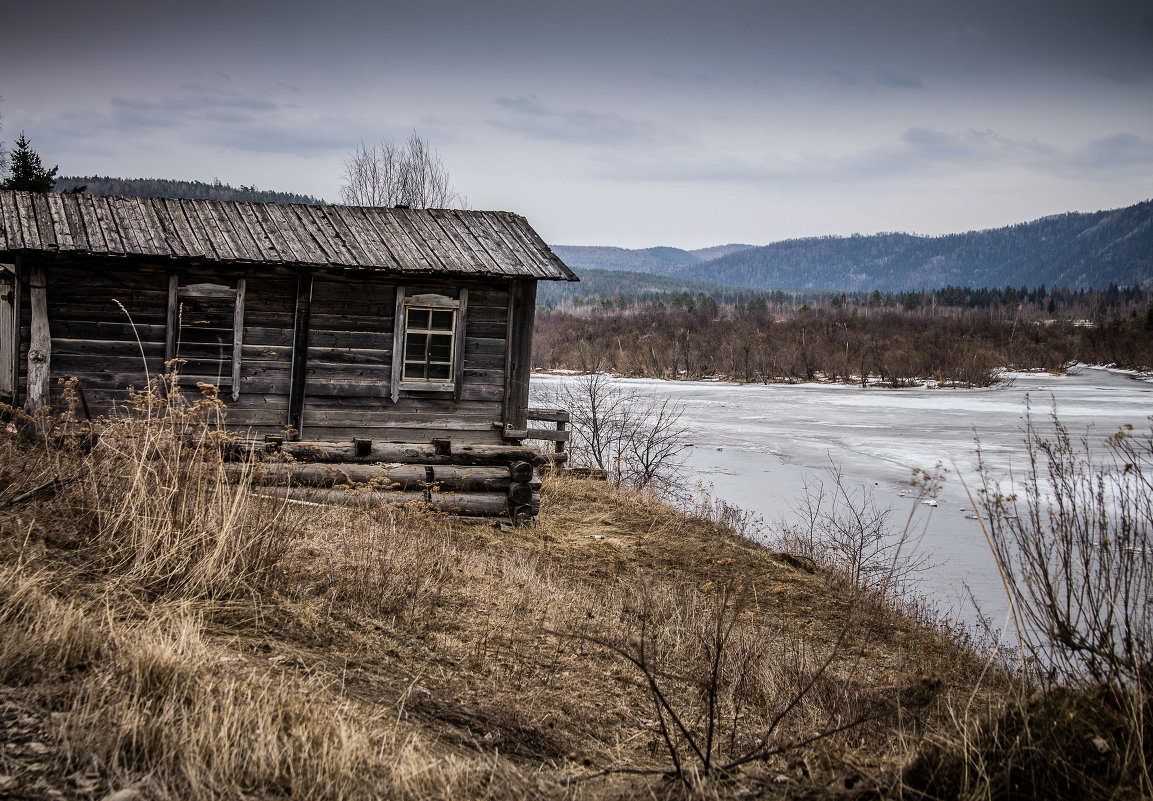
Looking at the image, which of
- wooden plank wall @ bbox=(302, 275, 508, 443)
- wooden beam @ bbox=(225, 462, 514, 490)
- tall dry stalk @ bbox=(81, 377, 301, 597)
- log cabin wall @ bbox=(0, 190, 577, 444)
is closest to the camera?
tall dry stalk @ bbox=(81, 377, 301, 597)

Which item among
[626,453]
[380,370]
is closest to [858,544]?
[380,370]

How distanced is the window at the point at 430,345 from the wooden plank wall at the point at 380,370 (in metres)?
0.12

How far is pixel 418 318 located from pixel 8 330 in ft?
19.9

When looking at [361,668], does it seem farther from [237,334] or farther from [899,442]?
[899,442]

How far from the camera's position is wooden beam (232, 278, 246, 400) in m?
10.8

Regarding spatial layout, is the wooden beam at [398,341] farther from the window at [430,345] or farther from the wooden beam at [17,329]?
the wooden beam at [17,329]

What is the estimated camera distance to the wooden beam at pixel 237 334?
1080cm

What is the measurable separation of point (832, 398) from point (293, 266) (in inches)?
1024

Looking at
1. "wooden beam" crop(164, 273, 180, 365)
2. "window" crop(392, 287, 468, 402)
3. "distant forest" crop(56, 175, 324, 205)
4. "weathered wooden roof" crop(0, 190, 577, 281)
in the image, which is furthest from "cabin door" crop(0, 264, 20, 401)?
"distant forest" crop(56, 175, 324, 205)

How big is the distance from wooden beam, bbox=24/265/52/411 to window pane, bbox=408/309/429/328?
453 cm

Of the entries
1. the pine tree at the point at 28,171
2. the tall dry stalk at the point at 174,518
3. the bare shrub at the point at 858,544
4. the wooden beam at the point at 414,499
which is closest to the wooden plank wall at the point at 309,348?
the wooden beam at the point at 414,499

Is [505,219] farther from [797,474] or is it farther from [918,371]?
[918,371]

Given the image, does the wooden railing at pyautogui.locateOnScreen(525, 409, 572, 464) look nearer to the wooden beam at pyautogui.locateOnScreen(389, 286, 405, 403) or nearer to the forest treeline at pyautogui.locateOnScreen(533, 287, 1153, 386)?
the wooden beam at pyautogui.locateOnScreen(389, 286, 405, 403)

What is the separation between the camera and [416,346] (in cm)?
1147
